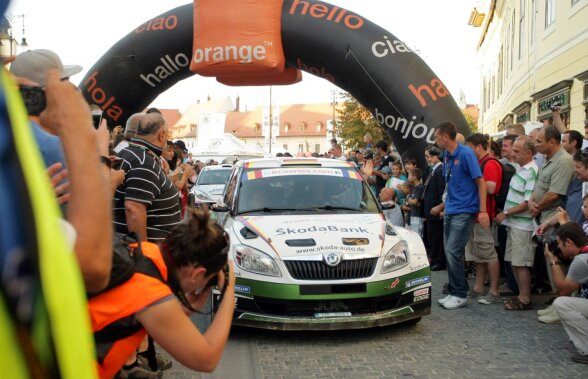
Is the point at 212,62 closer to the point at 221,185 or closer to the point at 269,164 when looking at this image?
the point at 269,164

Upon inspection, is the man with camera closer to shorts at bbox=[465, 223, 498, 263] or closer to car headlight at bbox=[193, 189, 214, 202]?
shorts at bbox=[465, 223, 498, 263]

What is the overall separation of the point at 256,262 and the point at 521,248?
10.2 feet

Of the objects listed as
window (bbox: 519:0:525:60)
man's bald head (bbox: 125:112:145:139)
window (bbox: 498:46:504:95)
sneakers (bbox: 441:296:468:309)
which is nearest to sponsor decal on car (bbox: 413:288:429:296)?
sneakers (bbox: 441:296:468:309)

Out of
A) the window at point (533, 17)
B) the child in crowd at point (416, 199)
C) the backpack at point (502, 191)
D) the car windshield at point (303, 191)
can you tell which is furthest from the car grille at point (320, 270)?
the window at point (533, 17)

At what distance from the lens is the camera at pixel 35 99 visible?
1.36m

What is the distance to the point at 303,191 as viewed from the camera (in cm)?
714

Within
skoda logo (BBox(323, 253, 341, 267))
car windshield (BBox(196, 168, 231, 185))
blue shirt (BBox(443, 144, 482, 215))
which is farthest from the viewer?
car windshield (BBox(196, 168, 231, 185))

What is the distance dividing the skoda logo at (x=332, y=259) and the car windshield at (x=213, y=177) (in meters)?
13.3

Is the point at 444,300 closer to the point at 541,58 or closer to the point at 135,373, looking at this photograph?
the point at 135,373

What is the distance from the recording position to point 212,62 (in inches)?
448

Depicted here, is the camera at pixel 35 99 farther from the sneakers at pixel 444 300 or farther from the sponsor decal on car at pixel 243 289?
the sneakers at pixel 444 300

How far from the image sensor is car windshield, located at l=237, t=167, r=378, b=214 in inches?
274

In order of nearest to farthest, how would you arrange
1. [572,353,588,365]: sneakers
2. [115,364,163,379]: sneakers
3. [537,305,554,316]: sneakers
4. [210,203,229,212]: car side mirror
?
[115,364,163,379]: sneakers → [572,353,588,365]: sneakers → [537,305,554,316]: sneakers → [210,203,229,212]: car side mirror

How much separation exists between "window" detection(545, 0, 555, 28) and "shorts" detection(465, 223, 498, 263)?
1215 cm
